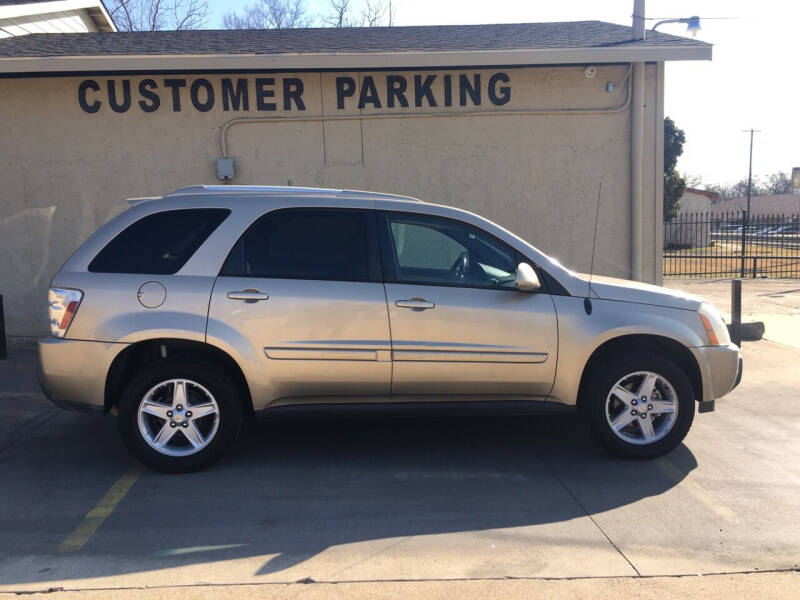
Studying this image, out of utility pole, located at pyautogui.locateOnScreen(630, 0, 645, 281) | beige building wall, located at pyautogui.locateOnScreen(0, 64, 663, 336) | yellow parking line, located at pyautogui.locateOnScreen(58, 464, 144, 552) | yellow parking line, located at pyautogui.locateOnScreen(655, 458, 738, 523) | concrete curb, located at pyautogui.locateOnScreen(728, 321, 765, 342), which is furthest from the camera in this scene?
concrete curb, located at pyautogui.locateOnScreen(728, 321, 765, 342)

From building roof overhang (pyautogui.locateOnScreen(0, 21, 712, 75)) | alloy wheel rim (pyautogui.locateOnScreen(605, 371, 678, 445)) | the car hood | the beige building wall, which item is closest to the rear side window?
the car hood

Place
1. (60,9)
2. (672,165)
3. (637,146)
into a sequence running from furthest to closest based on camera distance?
(672,165), (60,9), (637,146)

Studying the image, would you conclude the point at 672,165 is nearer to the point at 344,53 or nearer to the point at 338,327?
the point at 344,53

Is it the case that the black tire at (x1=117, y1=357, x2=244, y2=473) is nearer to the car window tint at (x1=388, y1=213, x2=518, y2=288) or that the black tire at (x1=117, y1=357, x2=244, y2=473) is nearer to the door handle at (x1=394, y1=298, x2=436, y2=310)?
the door handle at (x1=394, y1=298, x2=436, y2=310)

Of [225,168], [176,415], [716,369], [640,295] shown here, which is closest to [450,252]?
[640,295]

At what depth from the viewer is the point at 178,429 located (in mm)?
5016

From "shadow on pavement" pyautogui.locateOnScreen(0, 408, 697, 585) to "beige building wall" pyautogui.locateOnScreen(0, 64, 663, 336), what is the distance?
154 inches

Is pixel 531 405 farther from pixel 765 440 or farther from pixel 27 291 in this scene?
pixel 27 291

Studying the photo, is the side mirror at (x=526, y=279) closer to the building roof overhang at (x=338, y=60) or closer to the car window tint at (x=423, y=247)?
the car window tint at (x=423, y=247)

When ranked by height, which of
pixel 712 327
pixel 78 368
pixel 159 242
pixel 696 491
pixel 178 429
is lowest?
pixel 696 491

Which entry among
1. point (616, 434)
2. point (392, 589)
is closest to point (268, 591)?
point (392, 589)

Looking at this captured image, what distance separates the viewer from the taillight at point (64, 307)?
4.93 meters

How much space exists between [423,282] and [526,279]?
69 cm

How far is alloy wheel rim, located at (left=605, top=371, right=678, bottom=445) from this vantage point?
A: 205 inches
